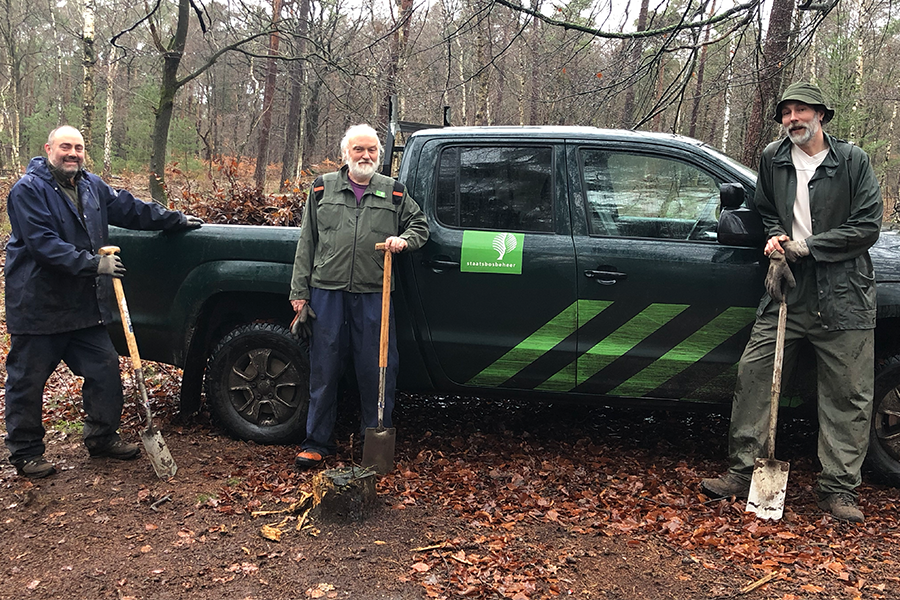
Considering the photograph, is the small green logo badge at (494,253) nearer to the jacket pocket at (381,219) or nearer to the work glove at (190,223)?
the jacket pocket at (381,219)

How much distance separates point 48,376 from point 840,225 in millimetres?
4461

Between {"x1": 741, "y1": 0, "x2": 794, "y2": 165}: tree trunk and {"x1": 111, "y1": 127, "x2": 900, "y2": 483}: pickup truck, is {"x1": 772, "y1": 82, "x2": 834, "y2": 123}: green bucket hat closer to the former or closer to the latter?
{"x1": 111, "y1": 127, "x2": 900, "y2": 483}: pickup truck

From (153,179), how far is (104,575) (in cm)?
751

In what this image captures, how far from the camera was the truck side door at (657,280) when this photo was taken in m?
3.87

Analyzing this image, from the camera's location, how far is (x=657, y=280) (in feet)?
12.7

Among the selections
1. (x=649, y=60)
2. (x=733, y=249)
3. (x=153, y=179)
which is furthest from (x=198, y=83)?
(x=733, y=249)

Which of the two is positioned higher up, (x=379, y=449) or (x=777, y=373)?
(x=777, y=373)

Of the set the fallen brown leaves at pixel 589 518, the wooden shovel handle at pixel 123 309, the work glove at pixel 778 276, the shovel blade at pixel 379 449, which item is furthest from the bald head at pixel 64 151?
the work glove at pixel 778 276

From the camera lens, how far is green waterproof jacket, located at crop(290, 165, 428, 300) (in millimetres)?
4043

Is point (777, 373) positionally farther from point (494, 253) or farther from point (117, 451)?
point (117, 451)

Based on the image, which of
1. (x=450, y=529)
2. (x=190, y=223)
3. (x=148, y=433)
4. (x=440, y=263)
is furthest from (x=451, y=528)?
(x=190, y=223)

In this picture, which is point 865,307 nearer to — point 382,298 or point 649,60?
point 382,298

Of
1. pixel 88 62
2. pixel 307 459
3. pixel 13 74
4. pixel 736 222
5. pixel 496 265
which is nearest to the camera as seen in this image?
pixel 736 222

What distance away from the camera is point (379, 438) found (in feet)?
13.0
